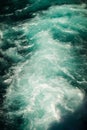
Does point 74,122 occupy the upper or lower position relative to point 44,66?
lower

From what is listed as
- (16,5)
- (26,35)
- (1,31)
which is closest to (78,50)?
(26,35)

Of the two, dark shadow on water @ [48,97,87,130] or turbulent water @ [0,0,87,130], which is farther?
turbulent water @ [0,0,87,130]

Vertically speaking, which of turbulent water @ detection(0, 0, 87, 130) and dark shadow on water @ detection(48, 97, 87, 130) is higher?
turbulent water @ detection(0, 0, 87, 130)

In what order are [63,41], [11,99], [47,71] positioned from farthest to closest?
[63,41] < [47,71] < [11,99]

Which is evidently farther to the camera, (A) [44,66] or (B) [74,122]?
(A) [44,66]

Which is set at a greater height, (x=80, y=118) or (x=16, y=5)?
(x=16, y=5)

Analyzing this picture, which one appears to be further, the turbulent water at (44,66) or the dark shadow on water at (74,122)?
the turbulent water at (44,66)

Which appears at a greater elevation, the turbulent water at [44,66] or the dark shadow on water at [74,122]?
the turbulent water at [44,66]

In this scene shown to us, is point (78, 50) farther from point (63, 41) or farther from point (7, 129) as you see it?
point (7, 129)
